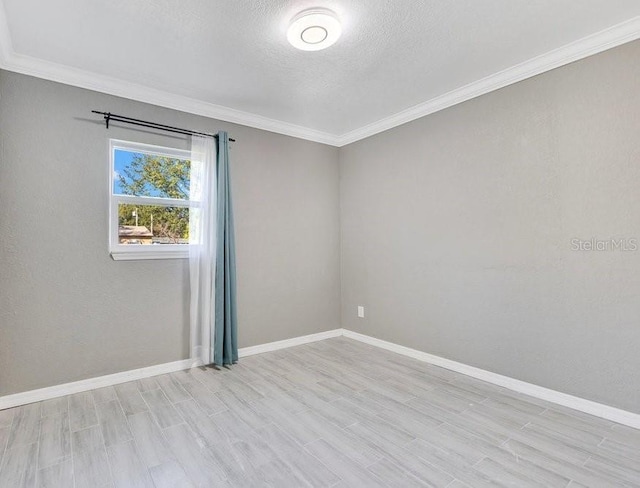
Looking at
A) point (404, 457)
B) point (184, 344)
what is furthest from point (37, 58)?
point (404, 457)

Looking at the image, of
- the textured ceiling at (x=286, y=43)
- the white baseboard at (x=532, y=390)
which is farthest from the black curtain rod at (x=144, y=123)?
the white baseboard at (x=532, y=390)

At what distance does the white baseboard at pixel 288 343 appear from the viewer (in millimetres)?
3580

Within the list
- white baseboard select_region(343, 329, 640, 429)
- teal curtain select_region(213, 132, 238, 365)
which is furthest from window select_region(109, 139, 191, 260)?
white baseboard select_region(343, 329, 640, 429)

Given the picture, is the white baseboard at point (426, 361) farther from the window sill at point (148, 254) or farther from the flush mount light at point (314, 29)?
the flush mount light at point (314, 29)

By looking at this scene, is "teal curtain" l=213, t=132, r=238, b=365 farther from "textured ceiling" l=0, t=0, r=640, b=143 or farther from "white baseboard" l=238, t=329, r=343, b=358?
"textured ceiling" l=0, t=0, r=640, b=143

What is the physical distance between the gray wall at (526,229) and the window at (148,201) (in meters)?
2.16

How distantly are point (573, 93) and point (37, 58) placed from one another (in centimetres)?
393

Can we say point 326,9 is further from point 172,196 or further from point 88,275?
point 88,275

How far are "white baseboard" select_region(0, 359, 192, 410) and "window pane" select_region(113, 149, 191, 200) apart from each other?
1566mm

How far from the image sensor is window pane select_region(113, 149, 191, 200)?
2.98 metres

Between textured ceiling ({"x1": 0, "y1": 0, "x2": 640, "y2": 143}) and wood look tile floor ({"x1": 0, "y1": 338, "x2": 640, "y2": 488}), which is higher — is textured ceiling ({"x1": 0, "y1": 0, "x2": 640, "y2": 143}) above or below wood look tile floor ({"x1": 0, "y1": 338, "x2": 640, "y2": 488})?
above

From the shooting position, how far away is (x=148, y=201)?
3094mm

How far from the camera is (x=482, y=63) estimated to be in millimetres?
2629

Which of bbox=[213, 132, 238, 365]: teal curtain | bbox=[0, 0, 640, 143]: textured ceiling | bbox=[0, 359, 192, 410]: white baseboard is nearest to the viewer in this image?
bbox=[0, 0, 640, 143]: textured ceiling
